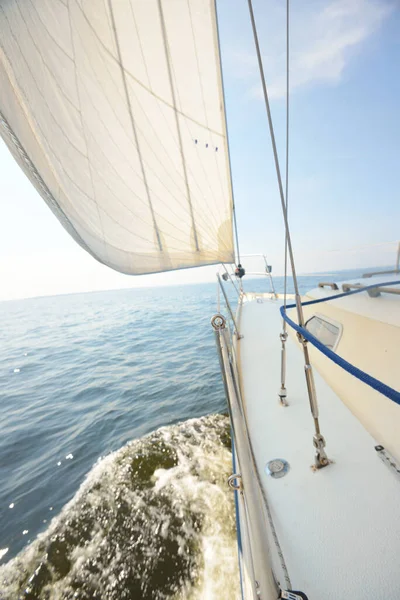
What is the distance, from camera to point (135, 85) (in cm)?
232

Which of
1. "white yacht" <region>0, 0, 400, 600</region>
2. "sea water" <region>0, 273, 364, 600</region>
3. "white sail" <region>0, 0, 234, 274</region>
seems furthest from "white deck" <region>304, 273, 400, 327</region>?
"sea water" <region>0, 273, 364, 600</region>

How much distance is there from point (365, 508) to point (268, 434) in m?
0.80

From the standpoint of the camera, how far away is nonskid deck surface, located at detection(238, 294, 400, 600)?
0.98 meters

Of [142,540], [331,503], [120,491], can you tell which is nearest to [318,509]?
[331,503]

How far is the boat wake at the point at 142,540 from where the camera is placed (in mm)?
2203

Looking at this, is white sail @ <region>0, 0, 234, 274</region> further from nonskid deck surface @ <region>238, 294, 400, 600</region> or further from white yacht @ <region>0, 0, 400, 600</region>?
nonskid deck surface @ <region>238, 294, 400, 600</region>

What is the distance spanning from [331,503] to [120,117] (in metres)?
3.42

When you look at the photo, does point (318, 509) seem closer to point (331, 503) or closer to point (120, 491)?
point (331, 503)

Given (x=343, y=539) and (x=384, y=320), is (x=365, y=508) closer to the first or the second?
(x=343, y=539)

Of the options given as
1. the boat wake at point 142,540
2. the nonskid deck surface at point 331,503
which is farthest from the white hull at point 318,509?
the boat wake at point 142,540

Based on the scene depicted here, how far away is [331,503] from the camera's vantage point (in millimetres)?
1289

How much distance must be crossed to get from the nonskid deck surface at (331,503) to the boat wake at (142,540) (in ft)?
4.84

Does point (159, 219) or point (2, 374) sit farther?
point (2, 374)

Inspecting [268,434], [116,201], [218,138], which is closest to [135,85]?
[116,201]
